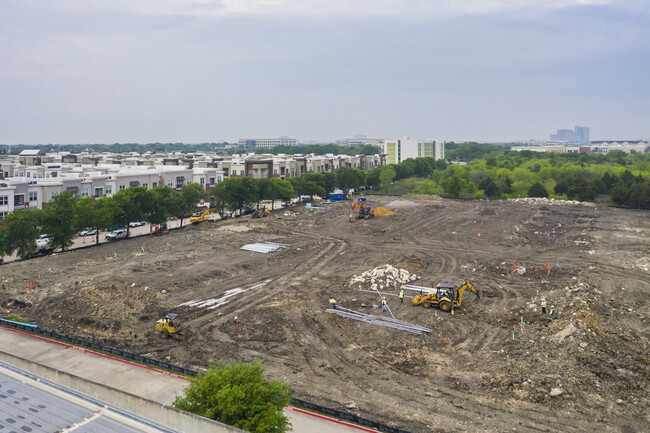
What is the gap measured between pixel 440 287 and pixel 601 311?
9362 mm

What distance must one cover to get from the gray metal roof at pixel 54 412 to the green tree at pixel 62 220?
3225cm

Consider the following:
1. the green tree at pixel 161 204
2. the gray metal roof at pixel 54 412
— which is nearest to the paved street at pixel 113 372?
the gray metal roof at pixel 54 412

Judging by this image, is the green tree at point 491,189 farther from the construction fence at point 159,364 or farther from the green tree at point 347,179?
the construction fence at point 159,364

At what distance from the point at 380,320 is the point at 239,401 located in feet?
50.8

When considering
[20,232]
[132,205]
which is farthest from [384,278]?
[20,232]

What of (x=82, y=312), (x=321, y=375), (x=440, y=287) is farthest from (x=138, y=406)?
(x=440, y=287)

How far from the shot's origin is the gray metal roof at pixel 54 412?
14.6m

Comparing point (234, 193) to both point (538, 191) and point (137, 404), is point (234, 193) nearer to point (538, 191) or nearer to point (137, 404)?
point (137, 404)

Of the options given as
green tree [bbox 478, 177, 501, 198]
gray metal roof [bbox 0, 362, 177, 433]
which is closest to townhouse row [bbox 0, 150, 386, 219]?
gray metal roof [bbox 0, 362, 177, 433]

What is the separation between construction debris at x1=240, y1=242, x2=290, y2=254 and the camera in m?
47.1

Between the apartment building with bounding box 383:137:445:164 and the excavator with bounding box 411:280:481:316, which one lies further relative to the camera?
the apartment building with bounding box 383:137:445:164

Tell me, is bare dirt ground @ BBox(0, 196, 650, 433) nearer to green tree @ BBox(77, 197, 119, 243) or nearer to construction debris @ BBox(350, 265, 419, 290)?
construction debris @ BBox(350, 265, 419, 290)

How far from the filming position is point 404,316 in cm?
2902

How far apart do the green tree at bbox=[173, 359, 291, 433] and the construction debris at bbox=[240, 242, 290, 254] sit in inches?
1244
